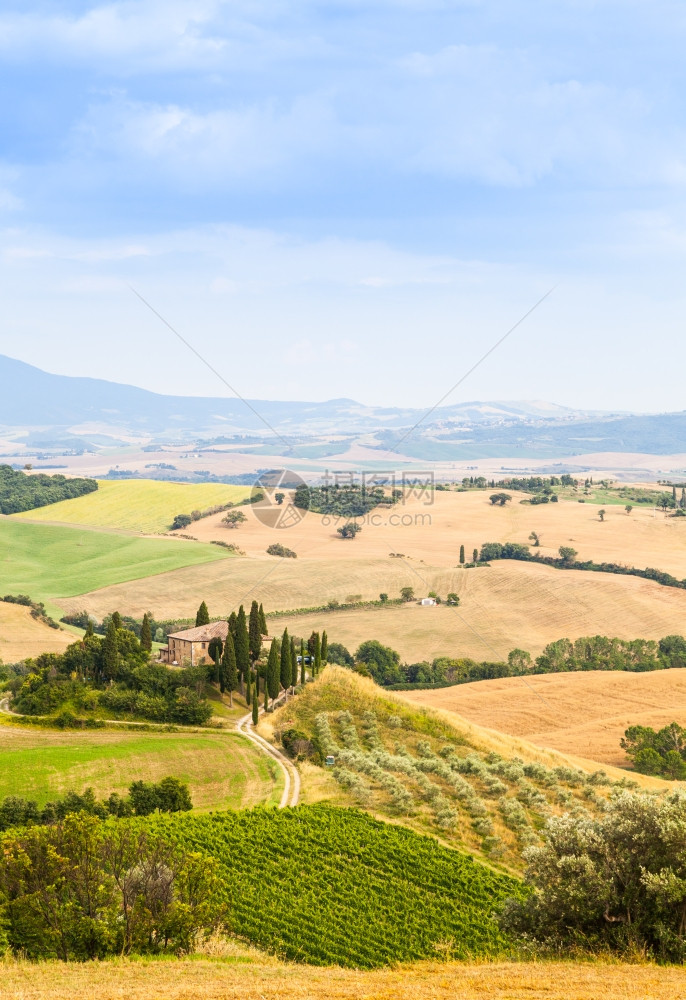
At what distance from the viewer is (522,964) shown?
24.5 m

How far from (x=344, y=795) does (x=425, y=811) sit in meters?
4.84

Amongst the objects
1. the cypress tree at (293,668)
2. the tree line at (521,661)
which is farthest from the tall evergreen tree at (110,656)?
the tree line at (521,661)

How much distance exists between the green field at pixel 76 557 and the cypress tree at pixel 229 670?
66.1 metres

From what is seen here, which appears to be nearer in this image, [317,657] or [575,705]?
[317,657]

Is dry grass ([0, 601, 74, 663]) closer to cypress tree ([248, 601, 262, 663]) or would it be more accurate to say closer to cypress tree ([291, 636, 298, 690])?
cypress tree ([248, 601, 262, 663])

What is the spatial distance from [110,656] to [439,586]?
243 feet

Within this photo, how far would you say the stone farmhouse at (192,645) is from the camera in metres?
68.3

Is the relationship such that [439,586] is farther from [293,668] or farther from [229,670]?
[229,670]

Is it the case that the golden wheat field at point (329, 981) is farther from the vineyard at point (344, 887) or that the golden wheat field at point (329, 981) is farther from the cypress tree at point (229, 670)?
the cypress tree at point (229, 670)

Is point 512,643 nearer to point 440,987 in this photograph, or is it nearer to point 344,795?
point 344,795

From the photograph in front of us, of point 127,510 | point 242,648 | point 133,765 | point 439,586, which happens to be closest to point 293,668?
point 242,648

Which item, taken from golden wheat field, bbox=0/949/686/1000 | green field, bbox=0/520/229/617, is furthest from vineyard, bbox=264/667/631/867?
green field, bbox=0/520/229/617

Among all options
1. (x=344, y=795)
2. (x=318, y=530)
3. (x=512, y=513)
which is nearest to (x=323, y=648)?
(x=344, y=795)

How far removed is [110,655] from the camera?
6228 centimetres
